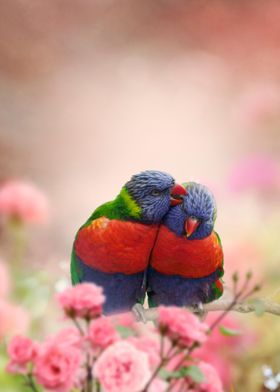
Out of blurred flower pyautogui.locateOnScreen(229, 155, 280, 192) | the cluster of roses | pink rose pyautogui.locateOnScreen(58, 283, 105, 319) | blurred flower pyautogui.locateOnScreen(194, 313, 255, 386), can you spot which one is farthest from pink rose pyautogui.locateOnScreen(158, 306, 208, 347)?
blurred flower pyautogui.locateOnScreen(229, 155, 280, 192)

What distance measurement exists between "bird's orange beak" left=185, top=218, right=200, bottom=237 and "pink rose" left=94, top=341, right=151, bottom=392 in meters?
0.34

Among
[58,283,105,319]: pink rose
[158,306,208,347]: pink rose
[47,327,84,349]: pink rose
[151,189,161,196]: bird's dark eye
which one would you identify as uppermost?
[151,189,161,196]: bird's dark eye

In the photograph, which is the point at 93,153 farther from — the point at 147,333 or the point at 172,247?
the point at 147,333

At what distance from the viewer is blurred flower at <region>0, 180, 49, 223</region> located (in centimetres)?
136

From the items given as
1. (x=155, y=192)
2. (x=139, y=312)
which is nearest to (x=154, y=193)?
(x=155, y=192)

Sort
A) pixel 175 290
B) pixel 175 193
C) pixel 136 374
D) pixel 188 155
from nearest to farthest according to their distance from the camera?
pixel 136 374, pixel 175 193, pixel 175 290, pixel 188 155

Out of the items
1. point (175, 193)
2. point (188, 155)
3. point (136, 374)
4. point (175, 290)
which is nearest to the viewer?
point (136, 374)

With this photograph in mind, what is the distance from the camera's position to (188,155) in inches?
59.5

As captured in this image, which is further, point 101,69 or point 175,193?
point 101,69

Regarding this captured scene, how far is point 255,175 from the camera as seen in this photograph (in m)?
1.53

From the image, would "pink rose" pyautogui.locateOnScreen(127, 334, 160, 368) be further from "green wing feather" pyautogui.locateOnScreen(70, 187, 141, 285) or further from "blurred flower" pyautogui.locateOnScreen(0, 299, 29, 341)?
"blurred flower" pyautogui.locateOnScreen(0, 299, 29, 341)

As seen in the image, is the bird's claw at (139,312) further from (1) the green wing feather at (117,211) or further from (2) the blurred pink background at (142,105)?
(2) the blurred pink background at (142,105)

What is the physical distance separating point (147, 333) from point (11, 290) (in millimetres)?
353

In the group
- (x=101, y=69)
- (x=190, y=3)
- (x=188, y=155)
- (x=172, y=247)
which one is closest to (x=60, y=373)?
(x=172, y=247)
